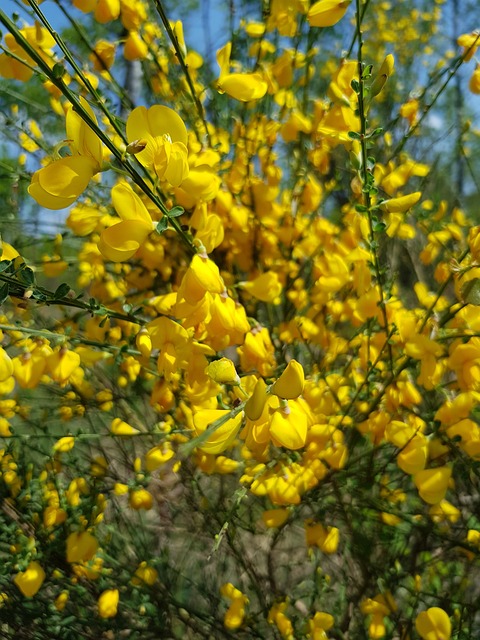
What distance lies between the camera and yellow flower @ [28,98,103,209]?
0.53 metres

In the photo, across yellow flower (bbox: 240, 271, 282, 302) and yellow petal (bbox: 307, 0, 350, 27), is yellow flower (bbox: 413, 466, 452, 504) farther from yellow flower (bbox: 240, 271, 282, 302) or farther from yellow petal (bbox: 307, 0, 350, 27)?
yellow petal (bbox: 307, 0, 350, 27)

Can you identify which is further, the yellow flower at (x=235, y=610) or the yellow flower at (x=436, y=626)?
the yellow flower at (x=235, y=610)

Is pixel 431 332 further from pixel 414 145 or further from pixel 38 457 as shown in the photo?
pixel 414 145

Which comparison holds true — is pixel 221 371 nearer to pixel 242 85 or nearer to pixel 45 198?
pixel 45 198

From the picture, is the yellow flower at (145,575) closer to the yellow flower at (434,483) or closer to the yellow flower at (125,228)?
the yellow flower at (434,483)

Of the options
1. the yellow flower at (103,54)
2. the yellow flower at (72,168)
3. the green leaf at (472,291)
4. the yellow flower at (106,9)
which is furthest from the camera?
the yellow flower at (103,54)

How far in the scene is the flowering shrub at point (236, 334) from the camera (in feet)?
2.05

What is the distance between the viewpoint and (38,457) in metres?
2.13

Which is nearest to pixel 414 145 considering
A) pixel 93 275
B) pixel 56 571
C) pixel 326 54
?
pixel 326 54

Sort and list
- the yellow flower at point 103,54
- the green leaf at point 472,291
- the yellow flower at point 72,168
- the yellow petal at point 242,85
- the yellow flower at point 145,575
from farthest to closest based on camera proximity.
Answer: the yellow flower at point 145,575 → the yellow flower at point 103,54 → the yellow petal at point 242,85 → the green leaf at point 472,291 → the yellow flower at point 72,168

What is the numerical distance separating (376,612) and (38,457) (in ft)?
4.71

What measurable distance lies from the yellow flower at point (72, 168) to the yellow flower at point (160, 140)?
0.04m

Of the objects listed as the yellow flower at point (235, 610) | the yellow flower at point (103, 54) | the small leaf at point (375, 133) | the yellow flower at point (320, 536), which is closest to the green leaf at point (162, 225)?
the small leaf at point (375, 133)

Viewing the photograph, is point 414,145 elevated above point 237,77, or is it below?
above
